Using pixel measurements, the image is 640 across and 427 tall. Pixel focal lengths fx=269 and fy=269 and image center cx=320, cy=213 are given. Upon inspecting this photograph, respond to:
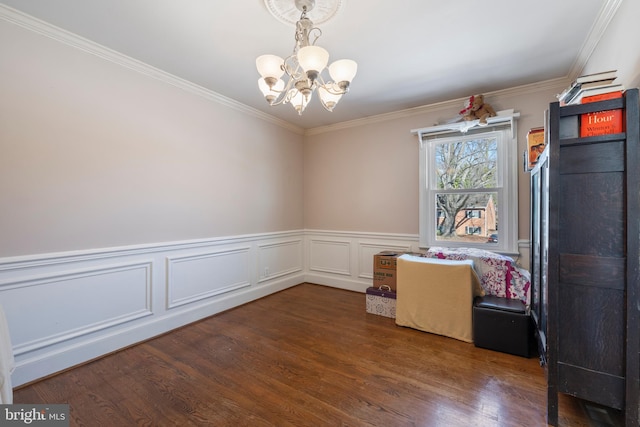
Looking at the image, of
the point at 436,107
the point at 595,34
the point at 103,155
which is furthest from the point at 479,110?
the point at 103,155

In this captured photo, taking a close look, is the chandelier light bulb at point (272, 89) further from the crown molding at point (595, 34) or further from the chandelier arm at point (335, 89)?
the crown molding at point (595, 34)

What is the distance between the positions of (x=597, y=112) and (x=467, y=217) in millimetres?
2028

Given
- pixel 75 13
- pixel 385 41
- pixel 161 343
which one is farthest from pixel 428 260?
pixel 75 13

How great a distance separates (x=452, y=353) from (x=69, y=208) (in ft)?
10.9

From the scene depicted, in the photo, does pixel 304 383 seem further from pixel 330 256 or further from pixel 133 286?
pixel 330 256

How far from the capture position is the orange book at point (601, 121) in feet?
4.39

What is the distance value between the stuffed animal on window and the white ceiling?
189mm

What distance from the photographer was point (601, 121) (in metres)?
1.37

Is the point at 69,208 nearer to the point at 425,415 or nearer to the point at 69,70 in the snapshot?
the point at 69,70

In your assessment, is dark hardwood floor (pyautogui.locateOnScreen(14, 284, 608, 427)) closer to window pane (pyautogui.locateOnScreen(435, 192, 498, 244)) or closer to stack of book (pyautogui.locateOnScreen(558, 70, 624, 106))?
window pane (pyautogui.locateOnScreen(435, 192, 498, 244))

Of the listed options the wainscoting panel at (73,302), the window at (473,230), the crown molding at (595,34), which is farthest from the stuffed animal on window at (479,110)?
the wainscoting panel at (73,302)

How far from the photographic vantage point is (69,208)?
2100mm

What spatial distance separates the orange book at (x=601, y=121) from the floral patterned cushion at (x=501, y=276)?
1577mm

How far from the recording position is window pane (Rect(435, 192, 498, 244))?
3.15 meters
